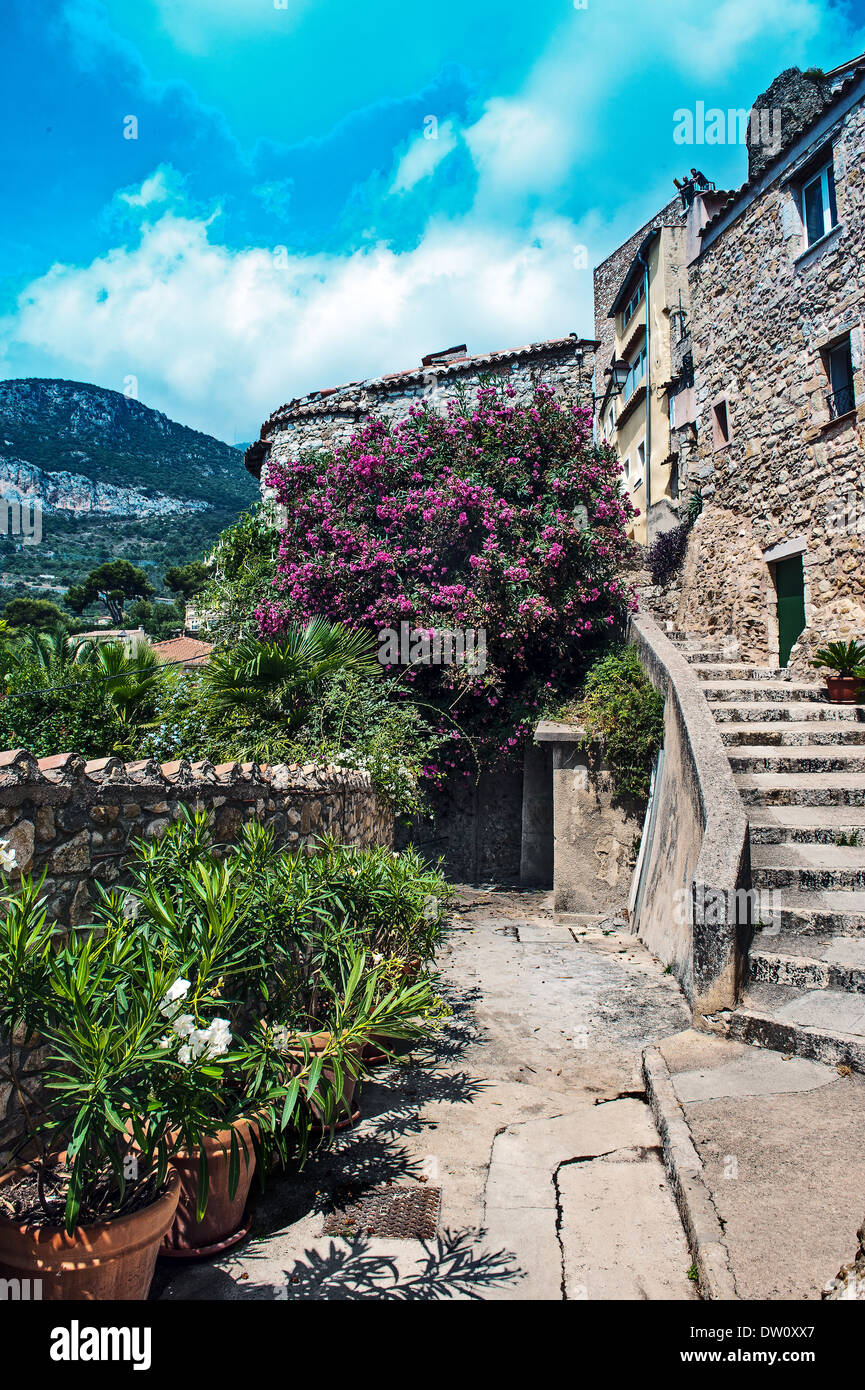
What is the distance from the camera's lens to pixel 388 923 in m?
4.44

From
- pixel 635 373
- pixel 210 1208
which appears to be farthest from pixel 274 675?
pixel 635 373

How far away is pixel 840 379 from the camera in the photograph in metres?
10.1

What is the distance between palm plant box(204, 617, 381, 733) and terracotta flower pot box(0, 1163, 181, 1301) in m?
4.59

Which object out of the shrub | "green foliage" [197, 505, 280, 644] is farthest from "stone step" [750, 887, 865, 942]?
the shrub

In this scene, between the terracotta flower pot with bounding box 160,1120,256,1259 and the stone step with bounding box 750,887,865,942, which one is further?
the stone step with bounding box 750,887,865,942

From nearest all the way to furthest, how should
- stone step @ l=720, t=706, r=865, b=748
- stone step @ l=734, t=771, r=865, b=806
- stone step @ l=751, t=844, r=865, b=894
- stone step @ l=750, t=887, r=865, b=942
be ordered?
stone step @ l=750, t=887, r=865, b=942 < stone step @ l=751, t=844, r=865, b=894 < stone step @ l=734, t=771, r=865, b=806 < stone step @ l=720, t=706, r=865, b=748

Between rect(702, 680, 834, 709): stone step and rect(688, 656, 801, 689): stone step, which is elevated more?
rect(688, 656, 801, 689): stone step

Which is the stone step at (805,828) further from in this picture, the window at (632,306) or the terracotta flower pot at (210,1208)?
the window at (632,306)

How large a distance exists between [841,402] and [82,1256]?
37.2 ft

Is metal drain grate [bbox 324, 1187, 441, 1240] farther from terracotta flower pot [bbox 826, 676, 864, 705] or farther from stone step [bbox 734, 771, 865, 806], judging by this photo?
terracotta flower pot [bbox 826, 676, 864, 705]

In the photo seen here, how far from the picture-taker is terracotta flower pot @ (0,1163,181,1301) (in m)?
2.16
